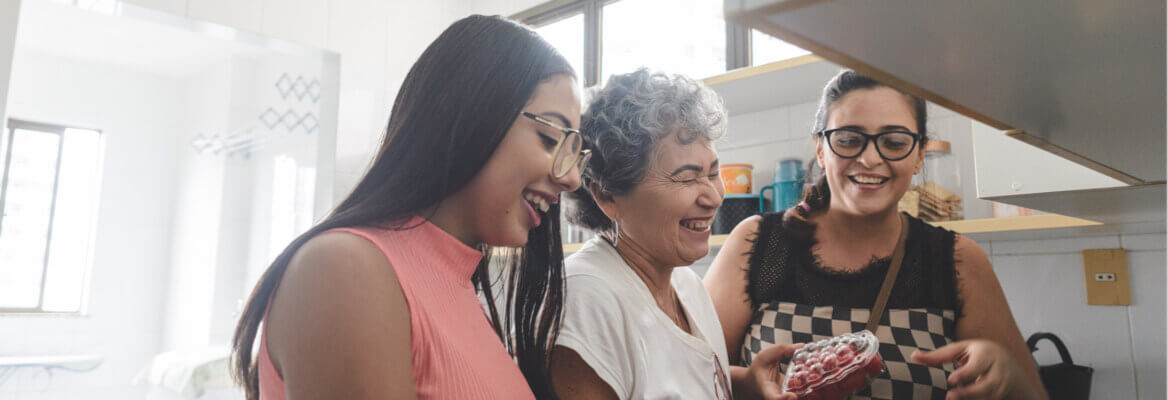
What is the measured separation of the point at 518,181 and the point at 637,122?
14.4 inches

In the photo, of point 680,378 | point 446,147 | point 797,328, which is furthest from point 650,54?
point 446,147

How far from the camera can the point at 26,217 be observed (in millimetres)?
5004

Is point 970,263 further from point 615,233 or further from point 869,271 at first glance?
point 615,233

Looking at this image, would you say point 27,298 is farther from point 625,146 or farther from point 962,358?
point 962,358

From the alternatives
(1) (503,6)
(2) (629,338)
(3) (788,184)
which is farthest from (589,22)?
(2) (629,338)

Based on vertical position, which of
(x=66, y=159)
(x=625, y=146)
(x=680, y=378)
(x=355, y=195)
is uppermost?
(x=66, y=159)

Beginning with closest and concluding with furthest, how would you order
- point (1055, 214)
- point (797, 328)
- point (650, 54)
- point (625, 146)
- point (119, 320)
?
point (625, 146) → point (797, 328) → point (1055, 214) → point (650, 54) → point (119, 320)

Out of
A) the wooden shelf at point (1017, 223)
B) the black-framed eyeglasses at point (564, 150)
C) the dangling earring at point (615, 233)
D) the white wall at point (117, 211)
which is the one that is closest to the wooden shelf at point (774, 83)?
the wooden shelf at point (1017, 223)

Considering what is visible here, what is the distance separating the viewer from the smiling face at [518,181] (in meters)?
0.73

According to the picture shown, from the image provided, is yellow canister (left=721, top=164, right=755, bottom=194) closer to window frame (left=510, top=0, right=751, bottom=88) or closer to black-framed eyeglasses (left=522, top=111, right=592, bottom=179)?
window frame (left=510, top=0, right=751, bottom=88)

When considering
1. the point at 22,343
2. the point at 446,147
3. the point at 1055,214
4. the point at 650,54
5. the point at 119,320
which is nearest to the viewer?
the point at 446,147

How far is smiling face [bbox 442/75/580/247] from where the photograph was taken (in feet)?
2.39

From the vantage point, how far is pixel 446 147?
695mm

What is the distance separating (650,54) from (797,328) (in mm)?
1705
